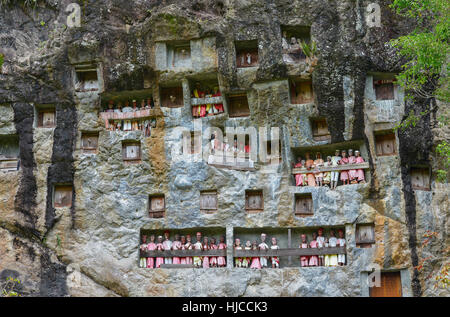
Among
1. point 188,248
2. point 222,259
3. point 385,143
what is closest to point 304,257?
point 222,259

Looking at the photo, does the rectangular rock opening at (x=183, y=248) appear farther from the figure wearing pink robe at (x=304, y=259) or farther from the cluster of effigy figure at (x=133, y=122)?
the cluster of effigy figure at (x=133, y=122)

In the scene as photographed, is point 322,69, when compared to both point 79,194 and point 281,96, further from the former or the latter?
point 79,194

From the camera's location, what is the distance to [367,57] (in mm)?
20469

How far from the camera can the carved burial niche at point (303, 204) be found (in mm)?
20844

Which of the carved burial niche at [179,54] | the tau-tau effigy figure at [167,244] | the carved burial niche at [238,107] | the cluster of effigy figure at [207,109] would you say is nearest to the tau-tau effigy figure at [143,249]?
the tau-tau effigy figure at [167,244]

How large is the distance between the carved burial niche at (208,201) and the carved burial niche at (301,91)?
4453 millimetres

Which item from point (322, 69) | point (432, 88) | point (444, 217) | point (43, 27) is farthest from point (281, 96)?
point (43, 27)

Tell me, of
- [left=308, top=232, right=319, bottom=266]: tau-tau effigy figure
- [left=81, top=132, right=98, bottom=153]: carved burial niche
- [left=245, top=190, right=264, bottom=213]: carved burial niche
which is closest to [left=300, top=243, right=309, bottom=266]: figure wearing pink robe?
[left=308, top=232, right=319, bottom=266]: tau-tau effigy figure

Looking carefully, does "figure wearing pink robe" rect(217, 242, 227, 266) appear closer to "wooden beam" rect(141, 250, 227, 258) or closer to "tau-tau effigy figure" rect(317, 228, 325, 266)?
"wooden beam" rect(141, 250, 227, 258)

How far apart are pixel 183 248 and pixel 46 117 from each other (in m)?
7.25

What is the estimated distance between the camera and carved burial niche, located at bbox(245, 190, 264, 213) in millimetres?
20969

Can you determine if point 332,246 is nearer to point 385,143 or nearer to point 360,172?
point 360,172

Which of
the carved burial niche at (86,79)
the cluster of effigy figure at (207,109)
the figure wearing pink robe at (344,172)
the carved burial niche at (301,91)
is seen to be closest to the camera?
the figure wearing pink robe at (344,172)

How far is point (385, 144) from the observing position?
829 inches
